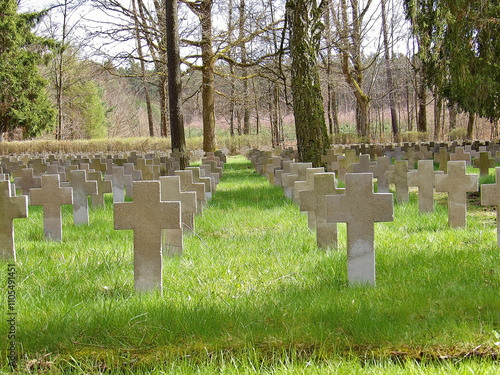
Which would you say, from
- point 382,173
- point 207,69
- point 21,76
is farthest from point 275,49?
point 21,76

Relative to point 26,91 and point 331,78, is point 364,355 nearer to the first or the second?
point 331,78

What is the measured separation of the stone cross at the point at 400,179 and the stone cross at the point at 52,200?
4688mm

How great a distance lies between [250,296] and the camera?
3.78m

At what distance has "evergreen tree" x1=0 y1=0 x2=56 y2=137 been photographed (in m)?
37.5

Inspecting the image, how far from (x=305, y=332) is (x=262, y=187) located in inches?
318

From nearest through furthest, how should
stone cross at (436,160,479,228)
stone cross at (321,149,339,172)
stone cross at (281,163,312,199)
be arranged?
stone cross at (436,160,479,228) → stone cross at (281,163,312,199) → stone cross at (321,149,339,172)

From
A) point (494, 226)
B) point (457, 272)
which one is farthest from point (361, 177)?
point (494, 226)

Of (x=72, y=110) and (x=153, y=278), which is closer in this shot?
(x=153, y=278)

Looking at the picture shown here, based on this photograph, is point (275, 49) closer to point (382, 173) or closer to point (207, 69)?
point (207, 69)

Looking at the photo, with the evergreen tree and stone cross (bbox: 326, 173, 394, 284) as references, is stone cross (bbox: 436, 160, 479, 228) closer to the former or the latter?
stone cross (bbox: 326, 173, 394, 284)

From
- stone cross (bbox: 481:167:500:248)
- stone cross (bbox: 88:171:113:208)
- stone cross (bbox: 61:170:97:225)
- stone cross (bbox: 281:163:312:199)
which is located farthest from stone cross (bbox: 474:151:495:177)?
stone cross (bbox: 61:170:97:225)

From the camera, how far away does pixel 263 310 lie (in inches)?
137

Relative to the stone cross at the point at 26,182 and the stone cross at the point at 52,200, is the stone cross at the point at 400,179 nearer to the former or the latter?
the stone cross at the point at 52,200

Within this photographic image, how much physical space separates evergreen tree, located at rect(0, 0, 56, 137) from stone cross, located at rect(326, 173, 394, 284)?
37.7 metres
